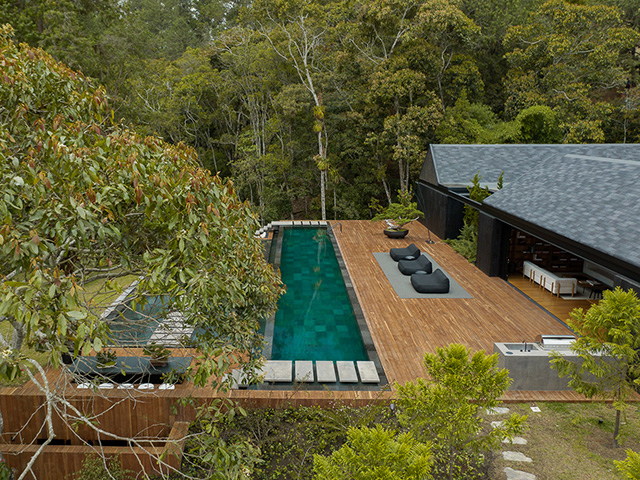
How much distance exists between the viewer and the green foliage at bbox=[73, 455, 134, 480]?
232 inches

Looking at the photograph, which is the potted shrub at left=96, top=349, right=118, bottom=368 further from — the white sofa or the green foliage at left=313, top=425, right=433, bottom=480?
the white sofa

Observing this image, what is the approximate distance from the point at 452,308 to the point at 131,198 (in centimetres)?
836

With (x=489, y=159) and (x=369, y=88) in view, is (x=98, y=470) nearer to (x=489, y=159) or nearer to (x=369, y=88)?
(x=489, y=159)

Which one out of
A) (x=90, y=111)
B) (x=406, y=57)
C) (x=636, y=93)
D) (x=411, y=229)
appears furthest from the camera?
(x=636, y=93)

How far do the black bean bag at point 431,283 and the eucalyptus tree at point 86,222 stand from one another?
722cm

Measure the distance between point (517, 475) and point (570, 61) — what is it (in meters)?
23.0

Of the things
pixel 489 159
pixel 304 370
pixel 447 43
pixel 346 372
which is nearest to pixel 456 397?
pixel 346 372

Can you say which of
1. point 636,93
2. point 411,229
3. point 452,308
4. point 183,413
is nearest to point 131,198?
point 183,413

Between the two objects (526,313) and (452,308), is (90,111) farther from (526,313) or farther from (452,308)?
(526,313)

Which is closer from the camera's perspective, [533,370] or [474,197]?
[533,370]

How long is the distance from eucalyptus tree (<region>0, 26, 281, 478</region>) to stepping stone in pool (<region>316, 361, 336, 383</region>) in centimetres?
276

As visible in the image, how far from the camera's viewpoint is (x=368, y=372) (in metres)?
7.88

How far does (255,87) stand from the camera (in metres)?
23.7

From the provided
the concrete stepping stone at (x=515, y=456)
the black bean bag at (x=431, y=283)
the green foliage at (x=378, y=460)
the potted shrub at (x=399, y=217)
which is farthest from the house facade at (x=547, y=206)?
the green foliage at (x=378, y=460)
